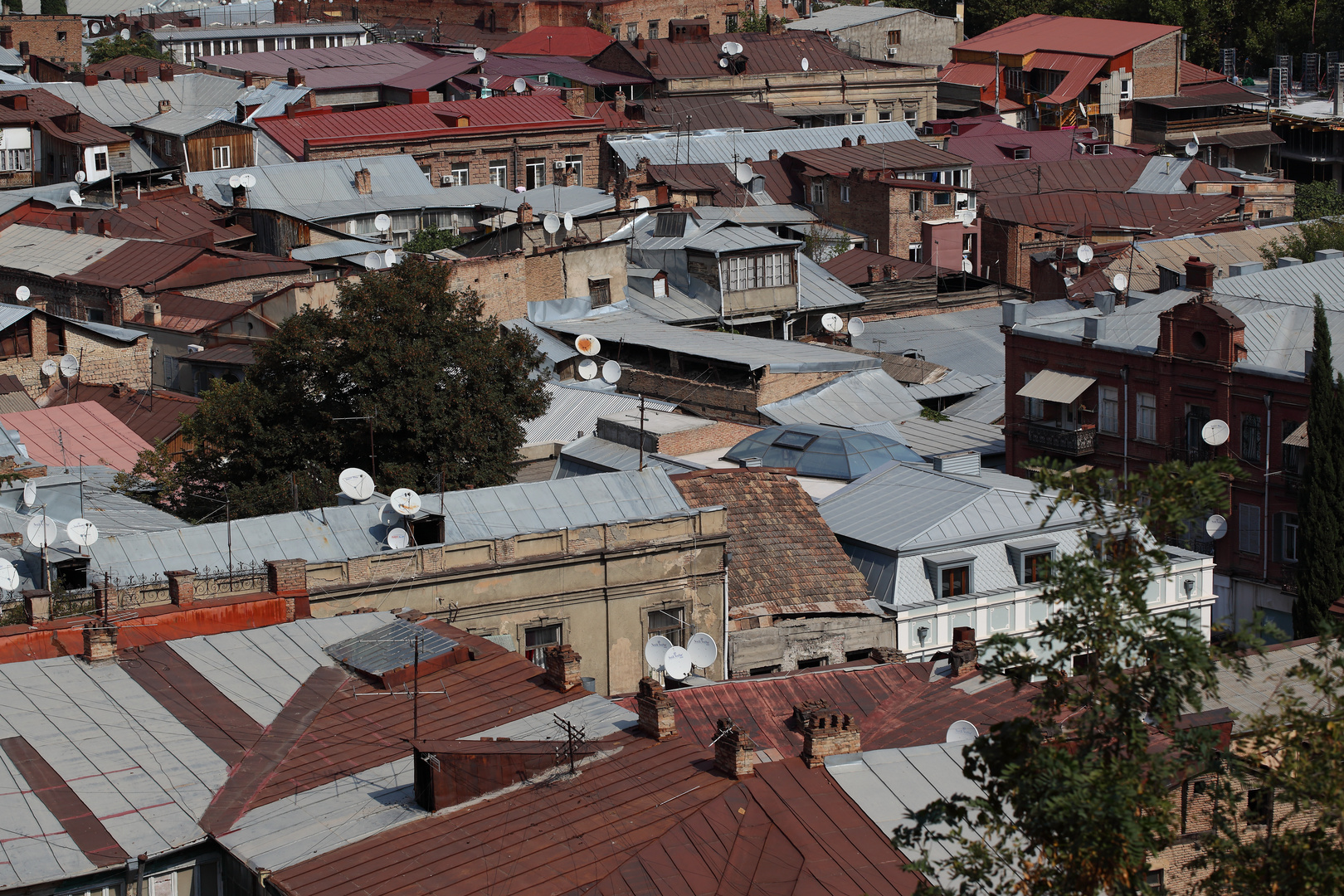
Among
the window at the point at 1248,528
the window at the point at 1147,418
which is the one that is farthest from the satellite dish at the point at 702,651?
the window at the point at 1147,418

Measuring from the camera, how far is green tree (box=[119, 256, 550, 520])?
45844 millimetres

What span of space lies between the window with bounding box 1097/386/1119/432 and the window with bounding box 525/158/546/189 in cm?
4207

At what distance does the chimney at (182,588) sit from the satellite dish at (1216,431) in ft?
90.9

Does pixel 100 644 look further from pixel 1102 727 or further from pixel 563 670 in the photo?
pixel 1102 727

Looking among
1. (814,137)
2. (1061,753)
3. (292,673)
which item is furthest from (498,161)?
(1061,753)

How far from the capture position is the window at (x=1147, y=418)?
175 feet

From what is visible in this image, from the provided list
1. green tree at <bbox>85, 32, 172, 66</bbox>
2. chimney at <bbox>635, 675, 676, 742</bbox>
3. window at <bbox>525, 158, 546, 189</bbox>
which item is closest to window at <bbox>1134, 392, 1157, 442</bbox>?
chimney at <bbox>635, 675, 676, 742</bbox>

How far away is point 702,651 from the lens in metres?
31.6

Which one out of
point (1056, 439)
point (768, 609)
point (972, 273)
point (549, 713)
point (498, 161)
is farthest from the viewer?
point (498, 161)

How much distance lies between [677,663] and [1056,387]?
2650cm

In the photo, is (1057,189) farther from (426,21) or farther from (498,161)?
(426,21)

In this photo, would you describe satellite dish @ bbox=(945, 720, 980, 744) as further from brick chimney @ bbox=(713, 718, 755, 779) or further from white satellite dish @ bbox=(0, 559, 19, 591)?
white satellite dish @ bbox=(0, 559, 19, 591)

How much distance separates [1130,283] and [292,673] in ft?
152

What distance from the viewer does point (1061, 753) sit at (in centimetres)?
1688
